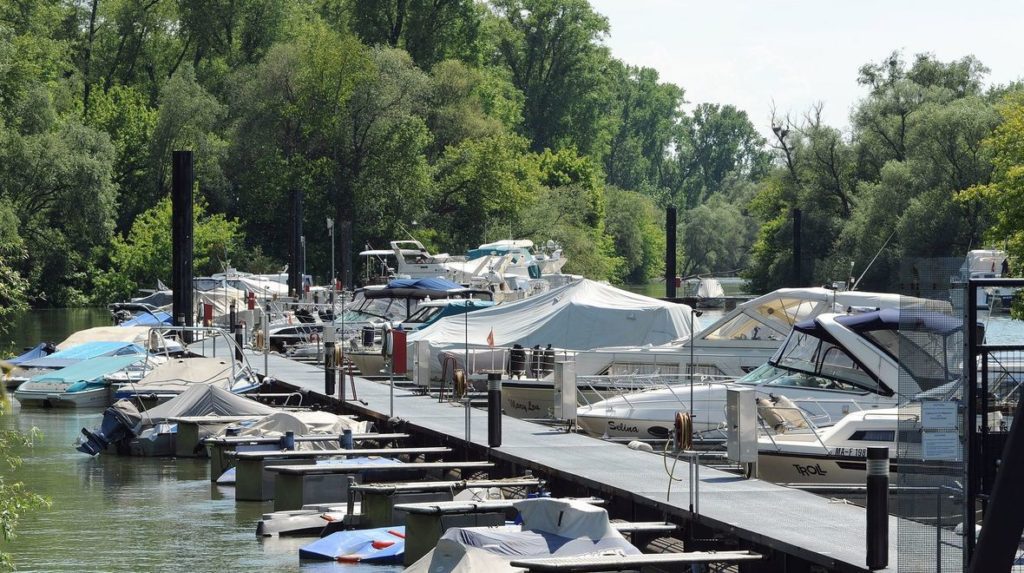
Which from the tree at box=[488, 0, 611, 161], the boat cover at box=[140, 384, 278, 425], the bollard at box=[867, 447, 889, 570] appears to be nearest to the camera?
the bollard at box=[867, 447, 889, 570]

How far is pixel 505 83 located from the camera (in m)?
96.6

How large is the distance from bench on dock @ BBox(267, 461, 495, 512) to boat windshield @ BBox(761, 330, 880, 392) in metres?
5.43

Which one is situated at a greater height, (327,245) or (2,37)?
(2,37)

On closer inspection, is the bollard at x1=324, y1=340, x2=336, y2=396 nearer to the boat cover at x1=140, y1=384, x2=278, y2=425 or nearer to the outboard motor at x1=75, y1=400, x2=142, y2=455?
the boat cover at x1=140, y1=384, x2=278, y2=425

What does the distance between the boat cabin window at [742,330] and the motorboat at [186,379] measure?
32.0ft

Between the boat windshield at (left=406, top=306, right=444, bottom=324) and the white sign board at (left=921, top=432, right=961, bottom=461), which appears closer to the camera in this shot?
the white sign board at (left=921, top=432, right=961, bottom=461)

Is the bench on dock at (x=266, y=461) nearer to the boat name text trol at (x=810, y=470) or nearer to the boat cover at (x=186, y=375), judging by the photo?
the boat name text trol at (x=810, y=470)

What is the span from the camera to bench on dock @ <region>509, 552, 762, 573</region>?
1207 cm

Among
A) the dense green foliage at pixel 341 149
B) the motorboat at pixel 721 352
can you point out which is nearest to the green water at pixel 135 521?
the motorboat at pixel 721 352

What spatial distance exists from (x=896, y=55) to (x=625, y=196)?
4397cm

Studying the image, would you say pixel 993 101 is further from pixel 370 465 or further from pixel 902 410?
pixel 902 410

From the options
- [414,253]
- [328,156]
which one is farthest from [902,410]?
[328,156]

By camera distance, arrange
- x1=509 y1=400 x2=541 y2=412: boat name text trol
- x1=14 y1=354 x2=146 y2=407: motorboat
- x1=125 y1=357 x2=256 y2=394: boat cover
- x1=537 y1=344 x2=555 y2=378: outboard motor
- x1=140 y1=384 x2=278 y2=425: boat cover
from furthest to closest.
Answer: x1=14 y1=354 x2=146 y2=407: motorboat
x1=537 y1=344 x2=555 y2=378: outboard motor
x1=125 y1=357 x2=256 y2=394: boat cover
x1=509 y1=400 x2=541 y2=412: boat name text trol
x1=140 y1=384 x2=278 y2=425: boat cover

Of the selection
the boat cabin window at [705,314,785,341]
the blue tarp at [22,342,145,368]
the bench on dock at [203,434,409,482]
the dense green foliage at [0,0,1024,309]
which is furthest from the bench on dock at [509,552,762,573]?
the dense green foliage at [0,0,1024,309]
